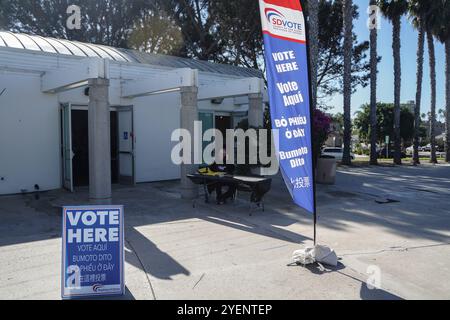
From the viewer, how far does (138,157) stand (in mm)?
12500

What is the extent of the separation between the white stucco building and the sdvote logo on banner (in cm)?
450

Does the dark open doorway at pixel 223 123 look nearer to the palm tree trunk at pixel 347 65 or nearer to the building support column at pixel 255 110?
the building support column at pixel 255 110

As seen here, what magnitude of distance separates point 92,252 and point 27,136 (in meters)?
7.66

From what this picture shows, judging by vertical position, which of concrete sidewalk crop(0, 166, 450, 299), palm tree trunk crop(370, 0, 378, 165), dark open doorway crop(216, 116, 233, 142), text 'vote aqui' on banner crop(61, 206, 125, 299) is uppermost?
palm tree trunk crop(370, 0, 378, 165)

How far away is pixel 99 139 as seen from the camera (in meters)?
8.34

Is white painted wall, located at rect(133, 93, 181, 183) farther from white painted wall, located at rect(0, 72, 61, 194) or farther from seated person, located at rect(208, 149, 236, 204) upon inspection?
seated person, located at rect(208, 149, 236, 204)

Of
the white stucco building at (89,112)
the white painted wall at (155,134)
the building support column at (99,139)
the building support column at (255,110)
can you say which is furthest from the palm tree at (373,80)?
the building support column at (99,139)

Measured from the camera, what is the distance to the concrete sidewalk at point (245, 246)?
424cm

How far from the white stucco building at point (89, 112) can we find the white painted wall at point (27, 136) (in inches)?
0.9

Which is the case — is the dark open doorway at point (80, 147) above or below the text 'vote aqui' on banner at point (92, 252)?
above

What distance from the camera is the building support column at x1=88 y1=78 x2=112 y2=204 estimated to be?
828cm

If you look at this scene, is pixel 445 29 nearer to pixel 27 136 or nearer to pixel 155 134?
pixel 155 134

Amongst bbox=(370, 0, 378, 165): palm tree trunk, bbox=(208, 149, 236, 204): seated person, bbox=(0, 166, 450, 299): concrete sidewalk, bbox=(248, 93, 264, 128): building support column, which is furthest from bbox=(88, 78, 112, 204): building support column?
bbox=(370, 0, 378, 165): palm tree trunk

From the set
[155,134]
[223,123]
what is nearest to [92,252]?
[155,134]
